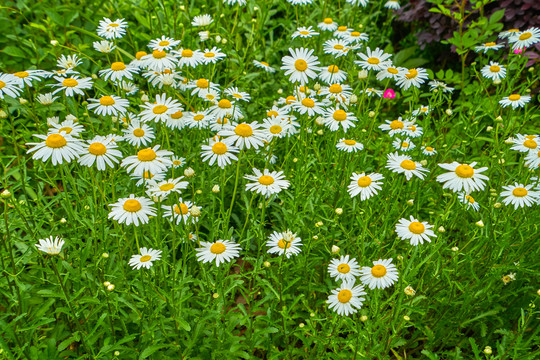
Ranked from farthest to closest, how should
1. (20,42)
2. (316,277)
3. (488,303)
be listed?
(20,42) → (316,277) → (488,303)

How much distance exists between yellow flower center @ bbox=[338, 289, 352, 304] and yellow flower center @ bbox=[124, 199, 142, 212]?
1.00m

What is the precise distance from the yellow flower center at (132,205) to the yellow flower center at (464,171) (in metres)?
1.55

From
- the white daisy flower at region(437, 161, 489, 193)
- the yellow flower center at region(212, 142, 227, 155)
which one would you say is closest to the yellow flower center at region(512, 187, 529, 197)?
the white daisy flower at region(437, 161, 489, 193)

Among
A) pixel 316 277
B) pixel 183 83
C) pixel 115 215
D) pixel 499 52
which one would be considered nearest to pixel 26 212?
pixel 115 215

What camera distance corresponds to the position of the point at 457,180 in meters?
2.32

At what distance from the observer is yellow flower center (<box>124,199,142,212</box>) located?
7.10 feet

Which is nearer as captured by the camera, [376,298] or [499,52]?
[376,298]

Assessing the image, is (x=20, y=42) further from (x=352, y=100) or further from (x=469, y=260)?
(x=469, y=260)

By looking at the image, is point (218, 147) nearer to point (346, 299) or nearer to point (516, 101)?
point (346, 299)

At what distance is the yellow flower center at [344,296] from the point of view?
2143 millimetres

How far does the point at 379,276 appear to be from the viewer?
2.16 metres

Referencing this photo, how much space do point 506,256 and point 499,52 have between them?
261 cm

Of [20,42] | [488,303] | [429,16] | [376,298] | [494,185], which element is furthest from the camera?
[429,16]

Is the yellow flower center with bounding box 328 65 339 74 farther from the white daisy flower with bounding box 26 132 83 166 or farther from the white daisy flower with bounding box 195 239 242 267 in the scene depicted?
the white daisy flower with bounding box 26 132 83 166
